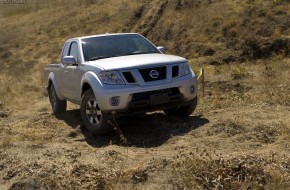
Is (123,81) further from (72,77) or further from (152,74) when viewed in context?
(72,77)

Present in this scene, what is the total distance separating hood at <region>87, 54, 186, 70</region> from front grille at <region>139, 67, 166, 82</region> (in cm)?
8

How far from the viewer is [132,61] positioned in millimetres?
7352

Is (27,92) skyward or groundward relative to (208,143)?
groundward

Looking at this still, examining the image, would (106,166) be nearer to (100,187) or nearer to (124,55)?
(100,187)

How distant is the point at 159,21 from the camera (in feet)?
83.5

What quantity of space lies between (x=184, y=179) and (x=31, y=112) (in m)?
8.46

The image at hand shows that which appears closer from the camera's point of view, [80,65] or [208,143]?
[208,143]

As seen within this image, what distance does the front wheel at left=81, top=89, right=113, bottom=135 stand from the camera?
23.7ft

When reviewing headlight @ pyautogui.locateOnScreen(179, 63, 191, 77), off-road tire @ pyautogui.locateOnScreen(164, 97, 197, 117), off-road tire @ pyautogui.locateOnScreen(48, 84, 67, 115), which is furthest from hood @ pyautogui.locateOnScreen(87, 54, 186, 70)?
off-road tire @ pyautogui.locateOnScreen(48, 84, 67, 115)

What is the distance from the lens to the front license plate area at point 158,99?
7.09m

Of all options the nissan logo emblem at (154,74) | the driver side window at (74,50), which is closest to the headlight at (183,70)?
the nissan logo emblem at (154,74)

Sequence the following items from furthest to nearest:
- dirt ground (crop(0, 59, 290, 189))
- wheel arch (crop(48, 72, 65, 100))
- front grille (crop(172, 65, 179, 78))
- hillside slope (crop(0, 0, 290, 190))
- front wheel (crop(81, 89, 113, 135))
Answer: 1. wheel arch (crop(48, 72, 65, 100))
2. front grille (crop(172, 65, 179, 78))
3. front wheel (crop(81, 89, 113, 135))
4. hillside slope (crop(0, 0, 290, 190))
5. dirt ground (crop(0, 59, 290, 189))

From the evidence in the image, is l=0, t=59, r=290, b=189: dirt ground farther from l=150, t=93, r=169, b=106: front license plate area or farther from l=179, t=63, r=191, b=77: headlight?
l=179, t=63, r=191, b=77: headlight

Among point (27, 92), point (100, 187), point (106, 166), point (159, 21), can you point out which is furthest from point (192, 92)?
point (159, 21)
